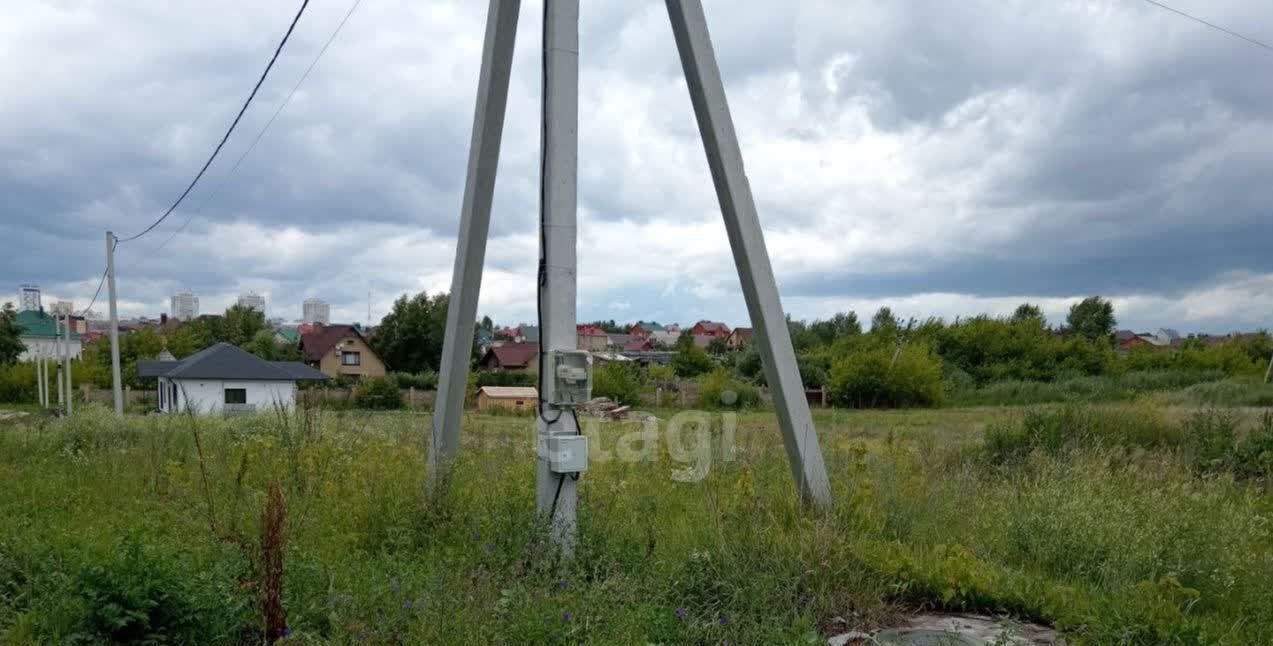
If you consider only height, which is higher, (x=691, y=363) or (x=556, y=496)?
(x=691, y=363)

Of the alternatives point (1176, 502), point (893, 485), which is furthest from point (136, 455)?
point (1176, 502)

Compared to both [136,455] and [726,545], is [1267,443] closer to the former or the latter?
[726,545]

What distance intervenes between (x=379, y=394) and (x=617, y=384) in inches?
434

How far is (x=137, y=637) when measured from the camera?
11.2ft

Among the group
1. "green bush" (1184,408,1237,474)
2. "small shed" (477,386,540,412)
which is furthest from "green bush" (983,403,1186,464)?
"small shed" (477,386,540,412)

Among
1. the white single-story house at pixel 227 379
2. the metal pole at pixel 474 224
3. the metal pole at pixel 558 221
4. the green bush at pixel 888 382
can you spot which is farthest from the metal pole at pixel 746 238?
the green bush at pixel 888 382

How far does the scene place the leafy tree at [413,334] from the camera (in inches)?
2159

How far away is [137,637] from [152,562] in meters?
0.29

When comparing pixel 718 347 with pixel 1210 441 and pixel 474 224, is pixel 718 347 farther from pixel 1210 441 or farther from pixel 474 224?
pixel 474 224

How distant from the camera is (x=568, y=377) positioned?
4508 mm

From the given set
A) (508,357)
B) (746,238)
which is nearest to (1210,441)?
(746,238)

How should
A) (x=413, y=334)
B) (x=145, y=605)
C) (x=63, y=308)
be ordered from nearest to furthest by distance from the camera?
(x=145, y=605) < (x=63, y=308) < (x=413, y=334)

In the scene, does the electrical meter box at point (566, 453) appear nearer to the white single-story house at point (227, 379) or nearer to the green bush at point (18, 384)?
the white single-story house at point (227, 379)

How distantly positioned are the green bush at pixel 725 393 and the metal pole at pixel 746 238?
2558 cm
